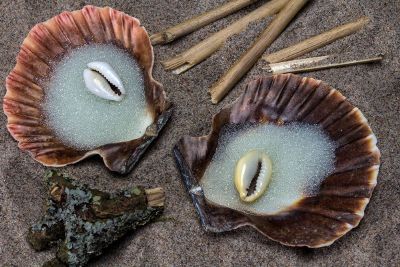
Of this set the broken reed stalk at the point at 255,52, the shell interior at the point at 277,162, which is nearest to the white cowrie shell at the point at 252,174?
the shell interior at the point at 277,162

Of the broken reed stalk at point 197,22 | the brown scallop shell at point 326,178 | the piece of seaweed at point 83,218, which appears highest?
the broken reed stalk at point 197,22

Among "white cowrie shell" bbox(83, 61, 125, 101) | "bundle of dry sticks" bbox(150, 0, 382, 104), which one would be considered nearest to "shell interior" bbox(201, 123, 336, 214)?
"bundle of dry sticks" bbox(150, 0, 382, 104)

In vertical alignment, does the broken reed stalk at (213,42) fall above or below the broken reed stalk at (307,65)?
above

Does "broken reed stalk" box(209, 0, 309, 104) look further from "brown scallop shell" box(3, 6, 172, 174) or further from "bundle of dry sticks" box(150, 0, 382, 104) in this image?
"brown scallop shell" box(3, 6, 172, 174)

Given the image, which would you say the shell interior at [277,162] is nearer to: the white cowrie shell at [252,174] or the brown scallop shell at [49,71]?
the white cowrie shell at [252,174]

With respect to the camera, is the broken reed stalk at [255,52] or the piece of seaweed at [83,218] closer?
the piece of seaweed at [83,218]

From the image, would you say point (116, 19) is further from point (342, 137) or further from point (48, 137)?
point (342, 137)

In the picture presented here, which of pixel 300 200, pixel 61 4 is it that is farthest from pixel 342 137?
pixel 61 4
